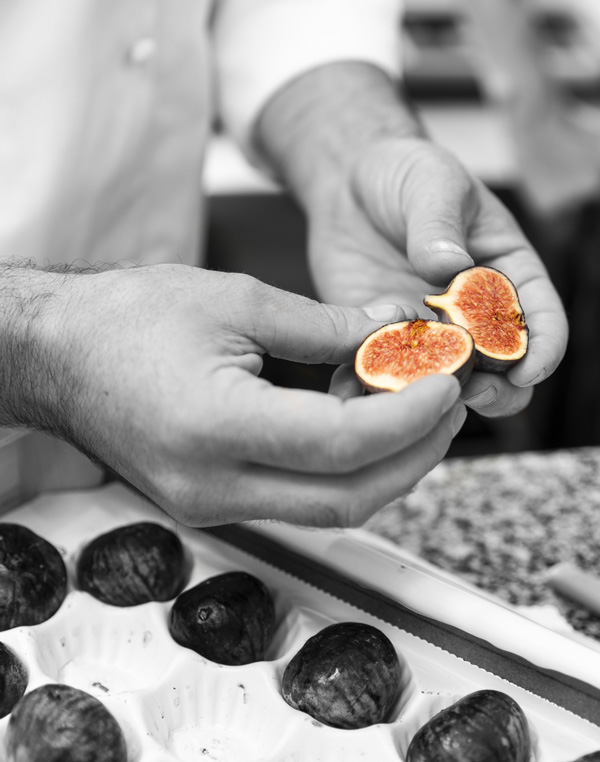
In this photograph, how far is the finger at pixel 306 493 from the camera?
0.98 meters

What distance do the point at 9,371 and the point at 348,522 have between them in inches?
19.5

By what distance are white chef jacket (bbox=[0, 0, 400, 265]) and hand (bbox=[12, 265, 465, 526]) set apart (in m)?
0.55

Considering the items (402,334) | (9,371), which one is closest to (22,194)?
(9,371)

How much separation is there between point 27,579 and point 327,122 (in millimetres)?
1166

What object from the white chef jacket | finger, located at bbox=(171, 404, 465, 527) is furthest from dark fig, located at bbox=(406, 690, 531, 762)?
the white chef jacket

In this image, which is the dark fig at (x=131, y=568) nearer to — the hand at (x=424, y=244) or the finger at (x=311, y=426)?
the finger at (x=311, y=426)

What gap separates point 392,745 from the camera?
3.42ft

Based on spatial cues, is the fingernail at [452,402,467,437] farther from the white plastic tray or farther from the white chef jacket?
the white chef jacket

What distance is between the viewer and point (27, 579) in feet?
3.92

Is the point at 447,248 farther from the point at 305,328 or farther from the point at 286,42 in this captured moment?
the point at 286,42

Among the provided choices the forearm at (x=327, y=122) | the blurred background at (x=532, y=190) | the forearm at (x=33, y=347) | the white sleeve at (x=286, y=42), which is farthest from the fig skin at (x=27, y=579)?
the blurred background at (x=532, y=190)

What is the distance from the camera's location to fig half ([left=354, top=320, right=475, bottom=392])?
1147 millimetres

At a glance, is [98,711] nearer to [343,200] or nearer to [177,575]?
[177,575]

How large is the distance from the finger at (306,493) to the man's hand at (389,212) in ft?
1.04
